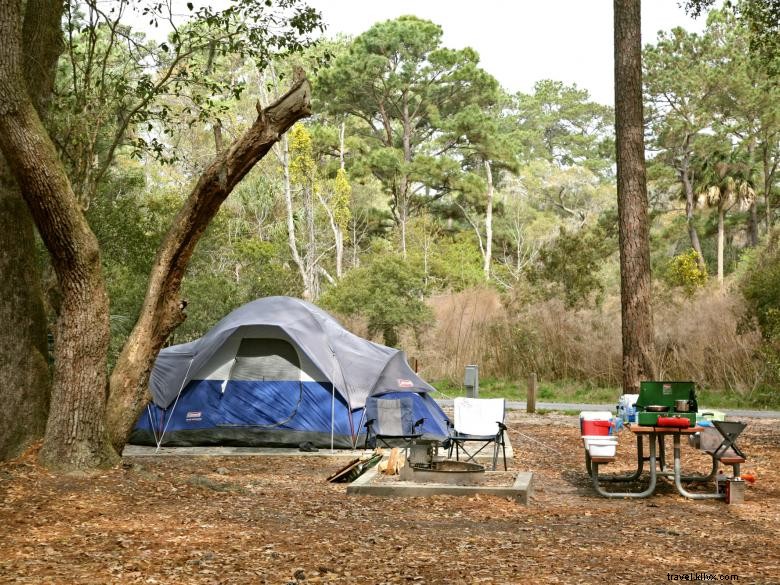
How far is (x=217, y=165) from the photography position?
27.8ft

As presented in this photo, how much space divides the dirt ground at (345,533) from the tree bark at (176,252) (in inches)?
25.0

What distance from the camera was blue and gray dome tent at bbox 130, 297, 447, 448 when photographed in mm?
11914

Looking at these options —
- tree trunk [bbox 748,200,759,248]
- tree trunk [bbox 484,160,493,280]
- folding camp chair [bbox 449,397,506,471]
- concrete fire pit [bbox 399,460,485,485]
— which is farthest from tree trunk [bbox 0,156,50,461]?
tree trunk [bbox 484,160,493,280]

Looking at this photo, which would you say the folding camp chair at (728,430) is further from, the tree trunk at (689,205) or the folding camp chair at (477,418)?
the tree trunk at (689,205)

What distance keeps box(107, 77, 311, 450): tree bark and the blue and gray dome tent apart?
325 cm

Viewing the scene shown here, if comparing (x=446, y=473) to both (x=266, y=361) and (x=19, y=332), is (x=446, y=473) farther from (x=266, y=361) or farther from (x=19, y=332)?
(x=266, y=361)

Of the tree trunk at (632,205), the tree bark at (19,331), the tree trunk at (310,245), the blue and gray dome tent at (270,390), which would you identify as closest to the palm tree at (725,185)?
the tree trunk at (310,245)

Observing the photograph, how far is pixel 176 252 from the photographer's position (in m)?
8.71

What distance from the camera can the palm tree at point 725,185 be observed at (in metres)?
35.7

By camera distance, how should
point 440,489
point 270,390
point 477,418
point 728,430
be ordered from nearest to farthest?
1. point 728,430
2. point 440,489
3. point 477,418
4. point 270,390

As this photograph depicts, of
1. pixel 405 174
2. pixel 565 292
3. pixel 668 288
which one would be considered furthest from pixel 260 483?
pixel 405 174

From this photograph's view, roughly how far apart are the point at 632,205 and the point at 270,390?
18.3ft

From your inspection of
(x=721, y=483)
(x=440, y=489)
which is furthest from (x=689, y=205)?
(x=440, y=489)

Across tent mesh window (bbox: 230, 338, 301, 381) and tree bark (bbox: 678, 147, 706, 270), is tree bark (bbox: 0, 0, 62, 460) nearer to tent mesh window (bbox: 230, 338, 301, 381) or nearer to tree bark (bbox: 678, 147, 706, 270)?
tent mesh window (bbox: 230, 338, 301, 381)
